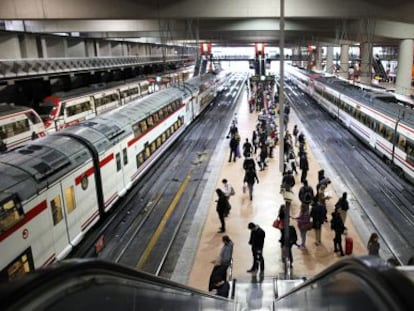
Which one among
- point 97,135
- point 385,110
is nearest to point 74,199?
point 97,135

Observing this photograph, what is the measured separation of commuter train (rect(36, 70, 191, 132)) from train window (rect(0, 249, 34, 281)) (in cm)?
1535

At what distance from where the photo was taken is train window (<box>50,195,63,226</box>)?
9016mm

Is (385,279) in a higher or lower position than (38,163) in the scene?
higher

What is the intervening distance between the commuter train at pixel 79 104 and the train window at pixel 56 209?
1391cm

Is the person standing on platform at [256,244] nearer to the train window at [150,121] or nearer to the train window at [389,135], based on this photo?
the train window at [150,121]

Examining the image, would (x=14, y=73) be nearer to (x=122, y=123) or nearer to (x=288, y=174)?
(x=122, y=123)

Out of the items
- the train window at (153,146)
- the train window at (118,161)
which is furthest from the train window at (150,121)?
the train window at (118,161)

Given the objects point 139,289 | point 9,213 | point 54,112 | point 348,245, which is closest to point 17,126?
point 54,112

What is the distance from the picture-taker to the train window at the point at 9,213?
7168 mm

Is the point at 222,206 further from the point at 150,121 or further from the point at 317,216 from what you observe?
the point at 150,121

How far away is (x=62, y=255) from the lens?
9.35 meters

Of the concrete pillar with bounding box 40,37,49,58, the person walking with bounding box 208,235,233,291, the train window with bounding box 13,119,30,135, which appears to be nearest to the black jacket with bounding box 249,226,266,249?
the person walking with bounding box 208,235,233,291

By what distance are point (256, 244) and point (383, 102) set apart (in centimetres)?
1580

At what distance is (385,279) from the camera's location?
7.07 ft
